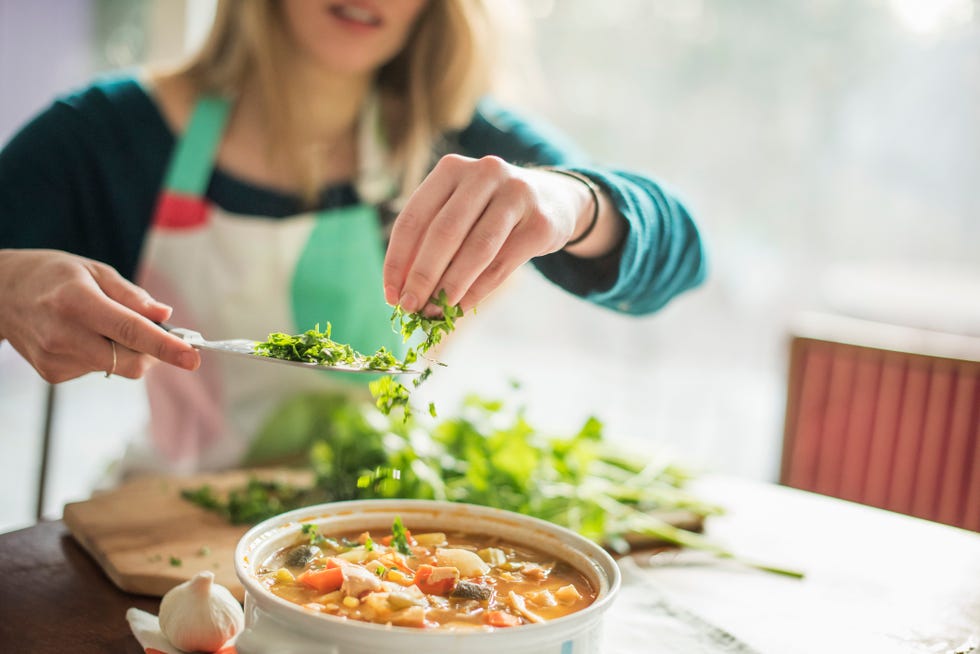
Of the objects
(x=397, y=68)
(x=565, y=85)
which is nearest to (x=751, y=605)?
(x=397, y=68)

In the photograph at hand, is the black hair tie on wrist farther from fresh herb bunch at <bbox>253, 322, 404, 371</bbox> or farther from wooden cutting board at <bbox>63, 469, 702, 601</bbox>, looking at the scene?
wooden cutting board at <bbox>63, 469, 702, 601</bbox>

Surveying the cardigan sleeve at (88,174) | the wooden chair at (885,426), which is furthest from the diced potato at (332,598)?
the wooden chair at (885,426)

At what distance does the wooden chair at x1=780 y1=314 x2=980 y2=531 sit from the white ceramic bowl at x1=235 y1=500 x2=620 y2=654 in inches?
66.0

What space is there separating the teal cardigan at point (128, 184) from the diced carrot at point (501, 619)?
Result: 2.33ft

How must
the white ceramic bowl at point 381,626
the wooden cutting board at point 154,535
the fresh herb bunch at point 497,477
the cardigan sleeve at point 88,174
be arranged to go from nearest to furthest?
the white ceramic bowl at point 381,626 < the wooden cutting board at point 154,535 < the fresh herb bunch at point 497,477 < the cardigan sleeve at point 88,174

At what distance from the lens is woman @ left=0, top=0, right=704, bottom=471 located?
192 centimetres

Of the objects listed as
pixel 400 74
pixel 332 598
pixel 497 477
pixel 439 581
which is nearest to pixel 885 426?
pixel 497 477

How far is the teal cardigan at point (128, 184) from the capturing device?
1593 millimetres

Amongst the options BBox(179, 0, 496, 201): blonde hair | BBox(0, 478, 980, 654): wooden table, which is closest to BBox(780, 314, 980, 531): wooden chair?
BBox(0, 478, 980, 654): wooden table

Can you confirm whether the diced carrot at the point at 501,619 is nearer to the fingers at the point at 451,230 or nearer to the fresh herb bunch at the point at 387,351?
the fresh herb bunch at the point at 387,351

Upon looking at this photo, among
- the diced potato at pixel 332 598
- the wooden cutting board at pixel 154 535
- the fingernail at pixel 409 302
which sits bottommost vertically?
the wooden cutting board at pixel 154 535

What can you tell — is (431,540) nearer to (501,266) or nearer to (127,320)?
(501,266)

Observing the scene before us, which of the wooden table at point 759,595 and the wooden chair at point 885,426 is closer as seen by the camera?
the wooden table at point 759,595

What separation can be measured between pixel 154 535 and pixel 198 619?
0.48m
